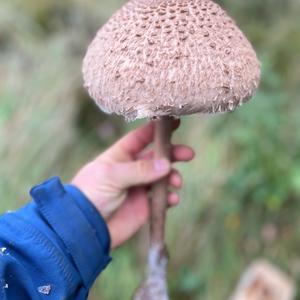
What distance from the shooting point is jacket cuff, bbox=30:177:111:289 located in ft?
3.84

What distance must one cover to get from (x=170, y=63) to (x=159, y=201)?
17.3 inches

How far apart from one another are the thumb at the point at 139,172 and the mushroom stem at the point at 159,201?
0.07ft

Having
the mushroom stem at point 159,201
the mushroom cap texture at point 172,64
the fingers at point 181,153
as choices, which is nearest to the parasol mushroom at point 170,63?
the mushroom cap texture at point 172,64

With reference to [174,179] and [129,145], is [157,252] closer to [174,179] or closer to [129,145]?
[174,179]

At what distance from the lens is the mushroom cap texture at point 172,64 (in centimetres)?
94

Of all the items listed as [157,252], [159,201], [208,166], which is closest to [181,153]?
[159,201]

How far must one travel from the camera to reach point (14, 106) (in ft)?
8.15

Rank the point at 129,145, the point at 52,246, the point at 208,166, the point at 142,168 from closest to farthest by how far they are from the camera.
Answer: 1. the point at 52,246
2. the point at 142,168
3. the point at 129,145
4. the point at 208,166

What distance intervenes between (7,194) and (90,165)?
2.49 feet

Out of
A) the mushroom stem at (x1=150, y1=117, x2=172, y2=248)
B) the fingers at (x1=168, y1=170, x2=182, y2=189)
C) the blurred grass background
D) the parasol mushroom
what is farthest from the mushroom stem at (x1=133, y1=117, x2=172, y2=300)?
the blurred grass background

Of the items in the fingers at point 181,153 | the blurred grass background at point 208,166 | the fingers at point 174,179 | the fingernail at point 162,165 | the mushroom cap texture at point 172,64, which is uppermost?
the mushroom cap texture at point 172,64

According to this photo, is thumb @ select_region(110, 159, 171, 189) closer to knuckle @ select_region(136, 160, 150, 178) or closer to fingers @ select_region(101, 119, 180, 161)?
knuckle @ select_region(136, 160, 150, 178)

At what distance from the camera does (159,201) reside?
1.27 metres

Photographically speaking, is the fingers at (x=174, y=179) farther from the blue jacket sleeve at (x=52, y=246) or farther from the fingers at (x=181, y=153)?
the blue jacket sleeve at (x=52, y=246)
